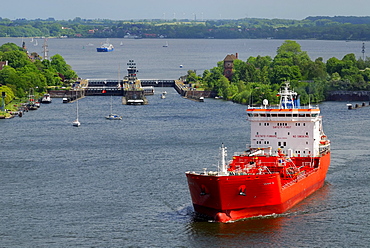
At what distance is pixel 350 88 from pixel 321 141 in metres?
57.5

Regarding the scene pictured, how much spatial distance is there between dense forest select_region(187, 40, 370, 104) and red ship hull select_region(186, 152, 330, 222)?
55.9 metres

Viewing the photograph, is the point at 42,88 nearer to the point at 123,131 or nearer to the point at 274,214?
the point at 123,131

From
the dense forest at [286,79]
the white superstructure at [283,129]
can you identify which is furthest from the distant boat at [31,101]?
the white superstructure at [283,129]

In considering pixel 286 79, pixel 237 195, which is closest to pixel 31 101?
pixel 286 79

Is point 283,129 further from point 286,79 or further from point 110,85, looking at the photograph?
point 110,85

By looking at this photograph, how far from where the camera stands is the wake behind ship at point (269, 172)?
138ft

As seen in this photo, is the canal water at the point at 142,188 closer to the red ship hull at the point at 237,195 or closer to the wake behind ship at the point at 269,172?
the red ship hull at the point at 237,195

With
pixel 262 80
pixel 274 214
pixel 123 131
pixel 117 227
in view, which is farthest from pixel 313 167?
pixel 262 80

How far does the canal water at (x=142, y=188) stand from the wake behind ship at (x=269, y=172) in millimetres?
753

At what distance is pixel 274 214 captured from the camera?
44.0 m

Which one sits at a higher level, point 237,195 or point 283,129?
point 283,129

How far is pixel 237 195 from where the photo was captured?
42094 millimetres

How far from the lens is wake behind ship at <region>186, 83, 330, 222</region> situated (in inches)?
1655

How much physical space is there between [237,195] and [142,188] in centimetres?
944
